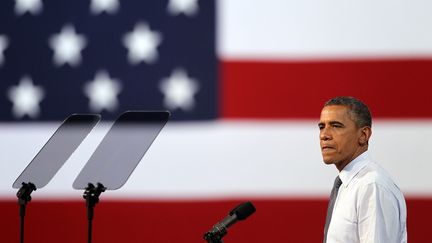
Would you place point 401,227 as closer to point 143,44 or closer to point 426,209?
point 426,209

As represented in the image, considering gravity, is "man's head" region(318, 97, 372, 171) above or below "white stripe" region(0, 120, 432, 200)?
below

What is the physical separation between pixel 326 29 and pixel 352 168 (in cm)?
107

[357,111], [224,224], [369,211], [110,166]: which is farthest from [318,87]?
[224,224]

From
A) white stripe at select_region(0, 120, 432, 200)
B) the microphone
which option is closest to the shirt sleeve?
the microphone

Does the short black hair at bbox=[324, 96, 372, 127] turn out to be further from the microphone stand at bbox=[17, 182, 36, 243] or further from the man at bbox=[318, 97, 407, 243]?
the microphone stand at bbox=[17, 182, 36, 243]

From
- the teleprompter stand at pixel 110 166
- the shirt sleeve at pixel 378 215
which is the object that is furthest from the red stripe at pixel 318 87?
the shirt sleeve at pixel 378 215

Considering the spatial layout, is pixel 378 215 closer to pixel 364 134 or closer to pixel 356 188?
pixel 356 188

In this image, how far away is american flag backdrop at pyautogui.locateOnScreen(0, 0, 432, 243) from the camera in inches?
108

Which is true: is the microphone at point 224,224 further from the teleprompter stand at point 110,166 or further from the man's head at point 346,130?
the teleprompter stand at point 110,166

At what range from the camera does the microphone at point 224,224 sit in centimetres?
154

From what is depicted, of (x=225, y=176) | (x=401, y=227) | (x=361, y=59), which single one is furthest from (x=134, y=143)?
(x=361, y=59)

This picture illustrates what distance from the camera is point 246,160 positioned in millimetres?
2756

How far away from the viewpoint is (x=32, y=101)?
2.83 metres

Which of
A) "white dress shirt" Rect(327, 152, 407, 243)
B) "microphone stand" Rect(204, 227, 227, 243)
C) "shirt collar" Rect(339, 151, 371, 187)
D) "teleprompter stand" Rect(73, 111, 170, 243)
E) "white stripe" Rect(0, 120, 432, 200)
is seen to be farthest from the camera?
"white stripe" Rect(0, 120, 432, 200)
